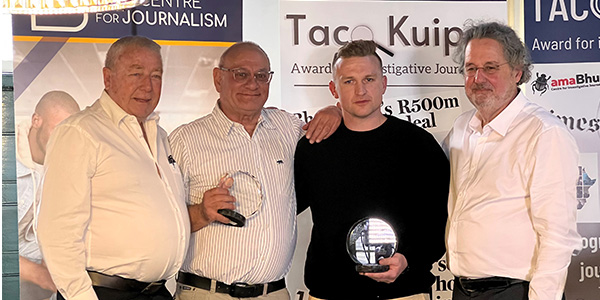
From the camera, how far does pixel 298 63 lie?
14.8 ft

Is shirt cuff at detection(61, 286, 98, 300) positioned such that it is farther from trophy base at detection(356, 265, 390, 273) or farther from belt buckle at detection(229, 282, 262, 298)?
trophy base at detection(356, 265, 390, 273)

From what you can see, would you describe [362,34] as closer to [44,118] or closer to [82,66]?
[82,66]

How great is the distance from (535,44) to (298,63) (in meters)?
1.45

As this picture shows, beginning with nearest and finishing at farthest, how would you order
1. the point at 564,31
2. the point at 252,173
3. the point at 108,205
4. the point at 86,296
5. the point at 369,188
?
the point at 86,296, the point at 108,205, the point at 369,188, the point at 252,173, the point at 564,31

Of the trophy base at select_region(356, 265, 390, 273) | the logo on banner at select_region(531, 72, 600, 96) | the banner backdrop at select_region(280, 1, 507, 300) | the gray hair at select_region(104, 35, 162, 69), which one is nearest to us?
the trophy base at select_region(356, 265, 390, 273)

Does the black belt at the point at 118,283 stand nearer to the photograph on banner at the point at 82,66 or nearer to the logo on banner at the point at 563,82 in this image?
the photograph on banner at the point at 82,66

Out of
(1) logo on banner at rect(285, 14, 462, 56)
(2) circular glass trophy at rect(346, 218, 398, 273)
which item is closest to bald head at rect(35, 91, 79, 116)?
(1) logo on banner at rect(285, 14, 462, 56)

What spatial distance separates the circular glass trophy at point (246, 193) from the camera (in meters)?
3.38

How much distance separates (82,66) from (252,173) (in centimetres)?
144

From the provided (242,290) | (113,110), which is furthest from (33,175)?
(242,290)

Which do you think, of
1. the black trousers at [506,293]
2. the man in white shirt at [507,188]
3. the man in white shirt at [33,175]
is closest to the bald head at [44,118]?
the man in white shirt at [33,175]

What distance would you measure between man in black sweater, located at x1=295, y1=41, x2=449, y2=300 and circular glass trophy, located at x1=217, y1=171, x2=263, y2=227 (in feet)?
0.84

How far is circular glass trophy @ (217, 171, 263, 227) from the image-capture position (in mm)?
3379

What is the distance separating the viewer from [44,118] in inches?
168
